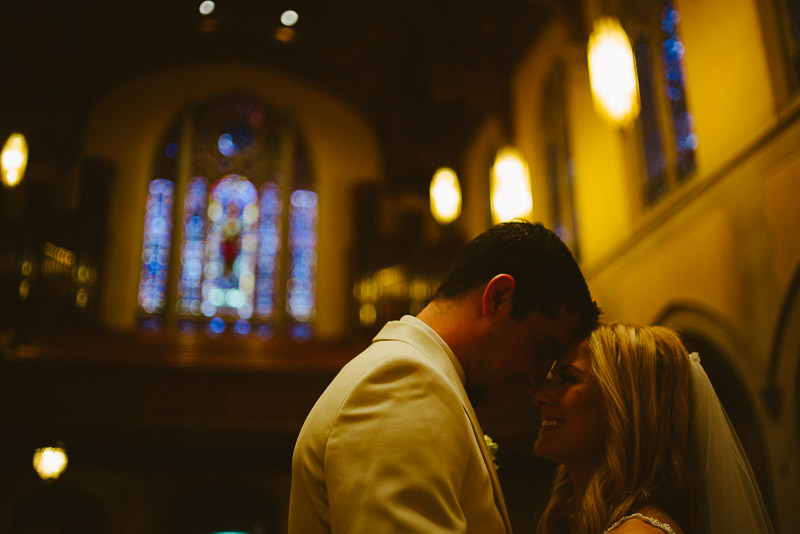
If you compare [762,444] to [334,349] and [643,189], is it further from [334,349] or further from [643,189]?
[334,349]

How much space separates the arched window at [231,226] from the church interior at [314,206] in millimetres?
52

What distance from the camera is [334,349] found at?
1143 centimetres

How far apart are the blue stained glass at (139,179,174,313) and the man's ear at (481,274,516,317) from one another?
1211 centimetres

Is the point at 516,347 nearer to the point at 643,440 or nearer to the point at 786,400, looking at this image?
the point at 643,440

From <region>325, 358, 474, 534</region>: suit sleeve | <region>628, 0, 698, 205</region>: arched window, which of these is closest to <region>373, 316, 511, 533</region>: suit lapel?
<region>325, 358, 474, 534</region>: suit sleeve

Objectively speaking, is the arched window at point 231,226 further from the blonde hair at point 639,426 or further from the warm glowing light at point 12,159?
the blonde hair at point 639,426

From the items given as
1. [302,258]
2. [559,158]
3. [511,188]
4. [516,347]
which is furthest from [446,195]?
[516,347]

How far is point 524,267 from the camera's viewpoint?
1.92m

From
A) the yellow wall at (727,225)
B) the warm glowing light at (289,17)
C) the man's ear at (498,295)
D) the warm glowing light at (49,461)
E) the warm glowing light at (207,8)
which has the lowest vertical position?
the warm glowing light at (49,461)

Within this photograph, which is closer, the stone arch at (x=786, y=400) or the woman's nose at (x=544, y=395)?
the woman's nose at (x=544, y=395)

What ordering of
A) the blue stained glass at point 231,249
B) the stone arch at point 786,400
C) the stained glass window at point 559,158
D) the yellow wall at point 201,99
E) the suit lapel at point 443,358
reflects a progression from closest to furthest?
the suit lapel at point 443,358, the stone arch at point 786,400, the stained glass window at point 559,158, the yellow wall at point 201,99, the blue stained glass at point 231,249

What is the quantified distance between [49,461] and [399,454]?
8.76m

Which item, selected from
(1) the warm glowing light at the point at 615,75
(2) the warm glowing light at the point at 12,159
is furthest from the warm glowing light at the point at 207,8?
(1) the warm glowing light at the point at 615,75

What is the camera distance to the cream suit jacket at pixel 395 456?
1418 mm
